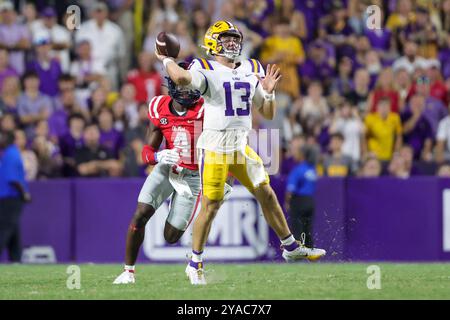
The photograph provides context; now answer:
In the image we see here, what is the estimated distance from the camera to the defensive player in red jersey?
10367mm

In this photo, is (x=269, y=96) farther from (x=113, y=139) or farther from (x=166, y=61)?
(x=113, y=139)

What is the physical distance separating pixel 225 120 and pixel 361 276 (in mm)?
2035

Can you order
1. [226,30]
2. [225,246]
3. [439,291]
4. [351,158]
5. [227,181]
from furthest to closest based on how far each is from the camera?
[351,158] → [225,246] → [227,181] → [226,30] → [439,291]

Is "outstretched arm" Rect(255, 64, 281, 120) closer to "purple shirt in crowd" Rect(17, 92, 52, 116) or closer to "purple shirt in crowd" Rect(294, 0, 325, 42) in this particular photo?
"purple shirt in crowd" Rect(17, 92, 52, 116)

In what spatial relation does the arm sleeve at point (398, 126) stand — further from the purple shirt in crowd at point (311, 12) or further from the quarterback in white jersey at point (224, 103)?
the quarterback in white jersey at point (224, 103)

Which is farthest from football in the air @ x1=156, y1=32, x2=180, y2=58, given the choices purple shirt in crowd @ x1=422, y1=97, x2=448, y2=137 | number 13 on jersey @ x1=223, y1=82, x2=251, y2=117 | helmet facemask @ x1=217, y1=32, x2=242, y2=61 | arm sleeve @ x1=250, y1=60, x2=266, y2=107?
purple shirt in crowd @ x1=422, y1=97, x2=448, y2=137

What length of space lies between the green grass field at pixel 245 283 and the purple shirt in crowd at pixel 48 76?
13.9 feet

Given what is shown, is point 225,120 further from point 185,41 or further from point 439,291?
point 185,41

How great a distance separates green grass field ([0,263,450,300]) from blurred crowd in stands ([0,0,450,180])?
3060mm

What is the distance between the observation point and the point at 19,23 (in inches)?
659

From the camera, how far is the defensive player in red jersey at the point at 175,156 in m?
Answer: 10.4

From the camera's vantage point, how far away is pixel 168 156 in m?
10.3

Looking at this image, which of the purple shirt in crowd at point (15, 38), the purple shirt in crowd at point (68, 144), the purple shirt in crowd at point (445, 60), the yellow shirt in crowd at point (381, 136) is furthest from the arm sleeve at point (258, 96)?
the purple shirt in crowd at point (445, 60)
